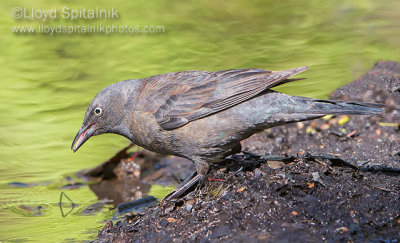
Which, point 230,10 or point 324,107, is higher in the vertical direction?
point 230,10

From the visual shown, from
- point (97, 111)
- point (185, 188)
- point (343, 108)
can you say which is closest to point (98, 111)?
point (97, 111)

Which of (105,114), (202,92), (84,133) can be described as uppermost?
(202,92)

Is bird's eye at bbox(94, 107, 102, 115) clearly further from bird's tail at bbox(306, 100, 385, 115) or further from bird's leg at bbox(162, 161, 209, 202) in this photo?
bird's tail at bbox(306, 100, 385, 115)

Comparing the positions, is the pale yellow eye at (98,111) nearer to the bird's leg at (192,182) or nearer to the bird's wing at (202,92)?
the bird's wing at (202,92)

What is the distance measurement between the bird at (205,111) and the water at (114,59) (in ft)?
3.94

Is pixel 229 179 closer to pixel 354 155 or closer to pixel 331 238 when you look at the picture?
pixel 331 238

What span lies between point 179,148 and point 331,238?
2.04m

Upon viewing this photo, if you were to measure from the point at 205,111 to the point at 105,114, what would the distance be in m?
1.16

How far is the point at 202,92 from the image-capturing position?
19.2 ft

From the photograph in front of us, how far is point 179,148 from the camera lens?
5727mm

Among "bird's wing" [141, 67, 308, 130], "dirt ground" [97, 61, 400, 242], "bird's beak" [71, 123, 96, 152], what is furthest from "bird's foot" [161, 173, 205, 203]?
"bird's beak" [71, 123, 96, 152]

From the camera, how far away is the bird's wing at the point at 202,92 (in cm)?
559

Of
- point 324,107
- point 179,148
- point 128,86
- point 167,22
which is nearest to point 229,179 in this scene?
point 179,148

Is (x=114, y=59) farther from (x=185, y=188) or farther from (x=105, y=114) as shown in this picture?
(x=185, y=188)
